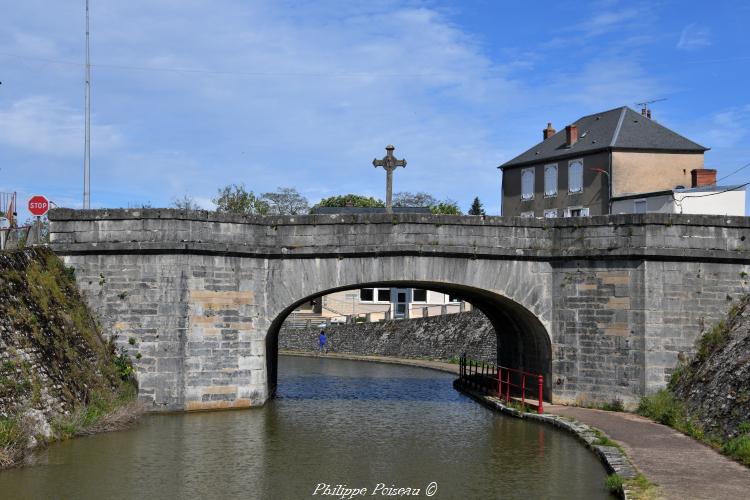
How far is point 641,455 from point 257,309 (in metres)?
9.74

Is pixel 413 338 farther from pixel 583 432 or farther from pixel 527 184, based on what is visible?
pixel 583 432

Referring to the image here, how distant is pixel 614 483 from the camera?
11148 millimetres

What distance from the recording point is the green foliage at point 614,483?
1103 centimetres

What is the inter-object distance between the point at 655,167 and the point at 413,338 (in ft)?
49.5

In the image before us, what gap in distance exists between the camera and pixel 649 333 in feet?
59.8

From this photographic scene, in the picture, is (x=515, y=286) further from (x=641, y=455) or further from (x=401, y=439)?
(x=641, y=455)

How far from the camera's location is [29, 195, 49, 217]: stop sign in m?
19.9

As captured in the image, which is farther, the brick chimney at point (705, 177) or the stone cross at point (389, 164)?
the brick chimney at point (705, 177)

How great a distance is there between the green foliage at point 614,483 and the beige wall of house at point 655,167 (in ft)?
103

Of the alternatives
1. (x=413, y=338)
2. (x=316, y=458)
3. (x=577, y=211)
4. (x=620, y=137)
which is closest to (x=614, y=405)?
(x=316, y=458)

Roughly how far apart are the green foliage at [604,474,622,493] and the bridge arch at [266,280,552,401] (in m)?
7.89

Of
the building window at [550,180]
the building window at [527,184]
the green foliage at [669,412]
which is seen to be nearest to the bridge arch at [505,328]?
the green foliage at [669,412]

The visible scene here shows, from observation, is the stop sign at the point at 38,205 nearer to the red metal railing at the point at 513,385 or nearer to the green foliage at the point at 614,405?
the red metal railing at the point at 513,385

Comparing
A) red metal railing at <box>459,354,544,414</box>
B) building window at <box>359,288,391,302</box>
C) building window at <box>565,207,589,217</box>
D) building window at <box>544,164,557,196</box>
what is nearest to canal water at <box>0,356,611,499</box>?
red metal railing at <box>459,354,544,414</box>
